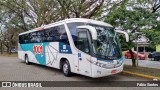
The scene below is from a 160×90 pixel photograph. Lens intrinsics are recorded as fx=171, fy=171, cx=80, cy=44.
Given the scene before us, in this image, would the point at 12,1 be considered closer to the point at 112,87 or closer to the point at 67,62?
the point at 67,62

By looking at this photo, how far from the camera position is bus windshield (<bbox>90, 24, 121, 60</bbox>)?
762cm

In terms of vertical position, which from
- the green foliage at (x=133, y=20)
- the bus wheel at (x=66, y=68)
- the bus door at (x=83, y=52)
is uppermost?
the green foliage at (x=133, y=20)

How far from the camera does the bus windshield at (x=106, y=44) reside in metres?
7.62

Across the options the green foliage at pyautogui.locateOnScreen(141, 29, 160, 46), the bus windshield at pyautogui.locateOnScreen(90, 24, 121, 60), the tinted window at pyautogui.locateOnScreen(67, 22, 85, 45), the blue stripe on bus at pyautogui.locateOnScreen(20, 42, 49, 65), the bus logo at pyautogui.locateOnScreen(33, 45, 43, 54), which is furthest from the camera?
the bus logo at pyautogui.locateOnScreen(33, 45, 43, 54)

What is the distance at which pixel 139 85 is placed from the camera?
7574 millimetres

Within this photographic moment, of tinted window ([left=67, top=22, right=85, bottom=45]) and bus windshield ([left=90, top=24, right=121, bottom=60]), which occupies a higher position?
tinted window ([left=67, top=22, right=85, bottom=45])

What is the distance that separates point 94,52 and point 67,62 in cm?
239

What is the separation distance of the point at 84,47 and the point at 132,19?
367cm

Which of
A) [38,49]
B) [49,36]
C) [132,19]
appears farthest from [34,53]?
[132,19]

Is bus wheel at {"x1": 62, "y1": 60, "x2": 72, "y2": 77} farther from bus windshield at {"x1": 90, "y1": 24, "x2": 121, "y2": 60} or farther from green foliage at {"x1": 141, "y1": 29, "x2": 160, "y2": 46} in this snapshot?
green foliage at {"x1": 141, "y1": 29, "x2": 160, "y2": 46}

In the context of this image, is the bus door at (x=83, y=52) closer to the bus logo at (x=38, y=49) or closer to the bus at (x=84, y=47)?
the bus at (x=84, y=47)

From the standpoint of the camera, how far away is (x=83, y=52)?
7992 millimetres

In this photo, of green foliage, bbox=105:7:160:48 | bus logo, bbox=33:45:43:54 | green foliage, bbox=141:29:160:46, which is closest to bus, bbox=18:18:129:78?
bus logo, bbox=33:45:43:54

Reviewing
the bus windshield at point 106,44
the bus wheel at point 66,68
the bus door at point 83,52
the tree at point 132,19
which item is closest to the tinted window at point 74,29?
the bus door at point 83,52
